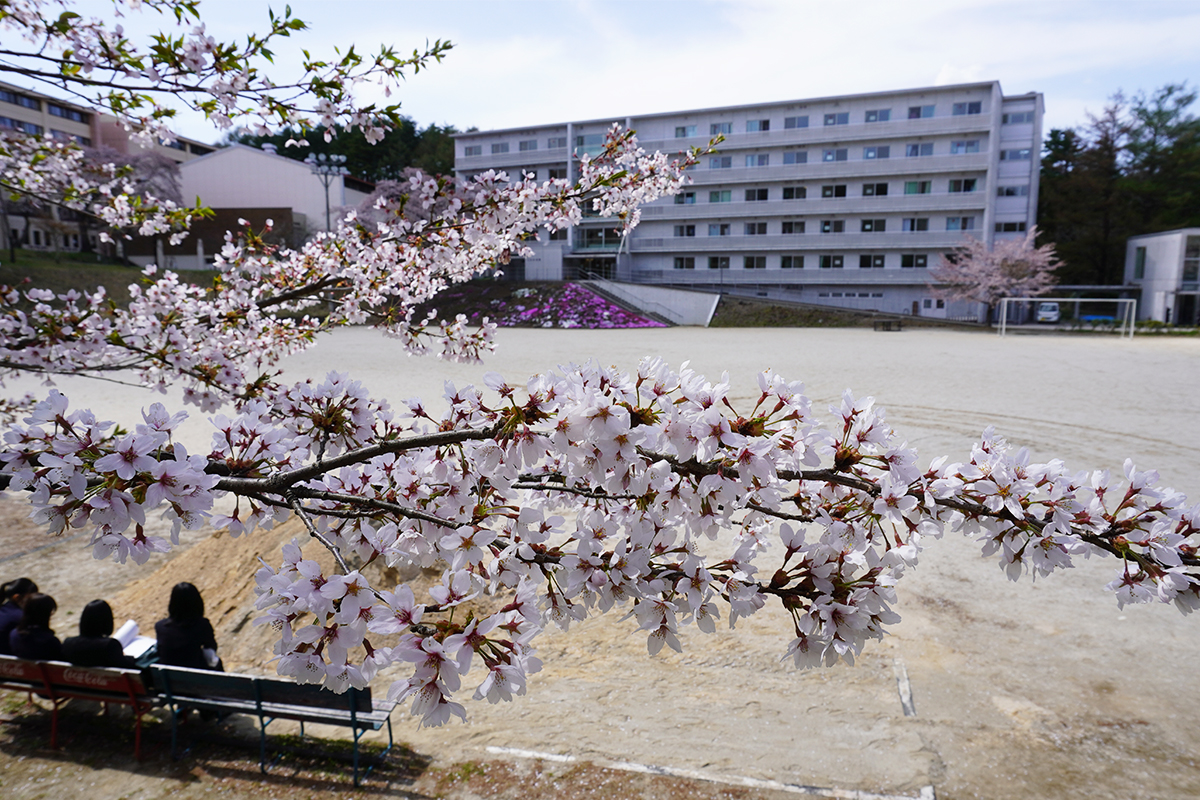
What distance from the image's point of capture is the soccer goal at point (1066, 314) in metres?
35.0

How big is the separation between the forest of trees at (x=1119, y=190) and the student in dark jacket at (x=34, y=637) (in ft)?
161

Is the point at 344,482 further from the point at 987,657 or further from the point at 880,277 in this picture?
the point at 880,277

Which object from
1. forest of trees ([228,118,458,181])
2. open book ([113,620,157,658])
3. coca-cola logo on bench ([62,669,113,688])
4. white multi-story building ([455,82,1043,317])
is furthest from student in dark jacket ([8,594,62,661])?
forest of trees ([228,118,458,181])

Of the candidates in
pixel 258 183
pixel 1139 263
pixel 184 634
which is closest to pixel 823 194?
pixel 1139 263

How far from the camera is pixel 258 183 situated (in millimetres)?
43469

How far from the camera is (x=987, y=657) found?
4938mm

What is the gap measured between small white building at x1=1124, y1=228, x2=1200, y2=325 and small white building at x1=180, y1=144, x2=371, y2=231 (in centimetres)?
4660

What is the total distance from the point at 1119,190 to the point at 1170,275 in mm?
8860

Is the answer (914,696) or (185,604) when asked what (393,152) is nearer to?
(185,604)

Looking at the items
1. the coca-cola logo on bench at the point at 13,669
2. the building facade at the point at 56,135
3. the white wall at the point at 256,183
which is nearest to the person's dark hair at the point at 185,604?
the coca-cola logo on bench at the point at 13,669

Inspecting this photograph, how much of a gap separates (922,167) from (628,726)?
44.8 metres

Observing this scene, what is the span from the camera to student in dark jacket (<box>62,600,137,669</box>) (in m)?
4.25

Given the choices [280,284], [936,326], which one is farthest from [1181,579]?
[936,326]

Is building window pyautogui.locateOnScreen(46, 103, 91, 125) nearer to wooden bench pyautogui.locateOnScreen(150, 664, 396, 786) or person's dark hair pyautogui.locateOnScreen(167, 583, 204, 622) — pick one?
person's dark hair pyautogui.locateOnScreen(167, 583, 204, 622)
